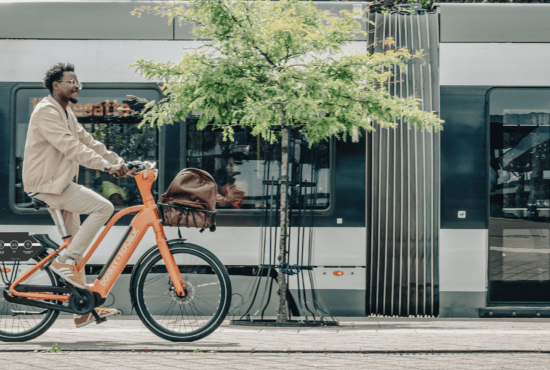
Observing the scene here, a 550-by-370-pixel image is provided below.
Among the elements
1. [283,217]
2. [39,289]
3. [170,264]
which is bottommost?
[39,289]

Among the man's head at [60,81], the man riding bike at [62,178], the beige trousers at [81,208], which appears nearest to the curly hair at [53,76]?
the man's head at [60,81]

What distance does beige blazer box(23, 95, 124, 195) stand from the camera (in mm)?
4598

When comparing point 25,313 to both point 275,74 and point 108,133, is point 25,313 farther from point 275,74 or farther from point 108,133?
point 275,74

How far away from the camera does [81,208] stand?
4.71 m

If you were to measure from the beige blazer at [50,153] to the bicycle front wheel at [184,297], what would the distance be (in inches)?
34.9

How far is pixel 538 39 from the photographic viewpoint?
6586mm

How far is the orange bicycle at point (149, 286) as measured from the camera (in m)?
4.71

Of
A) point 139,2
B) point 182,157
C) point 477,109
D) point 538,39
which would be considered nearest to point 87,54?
point 139,2

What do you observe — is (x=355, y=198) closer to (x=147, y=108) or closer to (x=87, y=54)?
(x=147, y=108)

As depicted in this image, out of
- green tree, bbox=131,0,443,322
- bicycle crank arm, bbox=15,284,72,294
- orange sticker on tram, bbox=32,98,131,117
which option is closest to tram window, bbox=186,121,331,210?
green tree, bbox=131,0,443,322

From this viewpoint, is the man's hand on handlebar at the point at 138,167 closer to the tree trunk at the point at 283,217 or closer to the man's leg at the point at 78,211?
the man's leg at the point at 78,211

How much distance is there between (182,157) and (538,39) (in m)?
3.86

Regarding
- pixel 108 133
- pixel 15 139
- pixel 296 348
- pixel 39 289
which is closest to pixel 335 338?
pixel 296 348

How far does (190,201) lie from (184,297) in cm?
72
